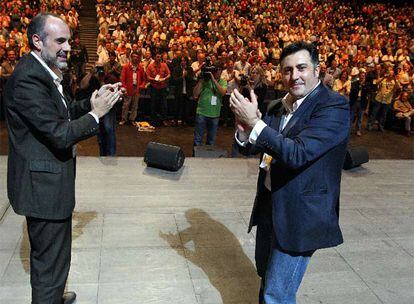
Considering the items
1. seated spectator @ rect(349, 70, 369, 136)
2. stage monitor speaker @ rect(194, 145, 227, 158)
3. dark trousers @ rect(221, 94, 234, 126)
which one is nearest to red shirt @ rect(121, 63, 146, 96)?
dark trousers @ rect(221, 94, 234, 126)

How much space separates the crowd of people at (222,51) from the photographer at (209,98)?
2 centimetres

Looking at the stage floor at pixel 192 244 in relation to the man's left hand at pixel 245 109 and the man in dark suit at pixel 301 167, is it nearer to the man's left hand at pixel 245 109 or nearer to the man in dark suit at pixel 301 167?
the man in dark suit at pixel 301 167

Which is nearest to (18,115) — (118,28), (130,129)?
(130,129)

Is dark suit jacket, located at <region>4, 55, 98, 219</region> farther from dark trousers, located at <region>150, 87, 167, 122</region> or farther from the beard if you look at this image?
dark trousers, located at <region>150, 87, 167, 122</region>

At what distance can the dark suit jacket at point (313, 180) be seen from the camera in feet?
7.58

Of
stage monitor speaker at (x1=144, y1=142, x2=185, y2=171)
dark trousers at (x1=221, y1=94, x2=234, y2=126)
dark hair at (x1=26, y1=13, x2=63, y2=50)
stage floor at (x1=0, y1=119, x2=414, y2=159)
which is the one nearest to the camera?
dark hair at (x1=26, y1=13, x2=63, y2=50)

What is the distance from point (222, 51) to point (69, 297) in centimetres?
1155

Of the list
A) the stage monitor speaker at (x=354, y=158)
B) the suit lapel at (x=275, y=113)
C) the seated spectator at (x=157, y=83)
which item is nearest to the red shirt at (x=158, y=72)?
the seated spectator at (x=157, y=83)

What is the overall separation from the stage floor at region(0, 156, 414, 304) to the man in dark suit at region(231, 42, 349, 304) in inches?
43.0

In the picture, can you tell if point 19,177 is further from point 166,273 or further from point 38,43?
point 166,273

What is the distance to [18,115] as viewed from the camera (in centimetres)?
251

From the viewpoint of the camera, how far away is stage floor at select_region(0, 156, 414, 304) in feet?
11.5

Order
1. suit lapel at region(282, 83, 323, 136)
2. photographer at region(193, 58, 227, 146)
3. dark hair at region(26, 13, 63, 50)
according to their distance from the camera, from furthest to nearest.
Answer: photographer at region(193, 58, 227, 146)
dark hair at region(26, 13, 63, 50)
suit lapel at region(282, 83, 323, 136)

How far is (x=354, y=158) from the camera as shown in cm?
688
